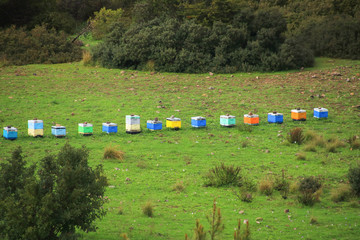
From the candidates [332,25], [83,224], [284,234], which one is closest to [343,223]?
[284,234]

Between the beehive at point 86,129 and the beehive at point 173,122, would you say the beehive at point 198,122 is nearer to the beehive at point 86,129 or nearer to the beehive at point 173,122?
Answer: the beehive at point 173,122

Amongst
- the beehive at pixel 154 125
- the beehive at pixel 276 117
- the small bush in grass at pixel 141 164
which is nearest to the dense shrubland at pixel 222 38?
the beehive at pixel 276 117

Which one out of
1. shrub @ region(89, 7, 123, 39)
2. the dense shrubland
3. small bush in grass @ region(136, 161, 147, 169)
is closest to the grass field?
small bush in grass @ region(136, 161, 147, 169)

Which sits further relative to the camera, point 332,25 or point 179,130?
point 332,25

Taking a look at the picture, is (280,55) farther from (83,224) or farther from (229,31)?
(83,224)

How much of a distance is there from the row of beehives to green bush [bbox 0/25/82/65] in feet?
46.3

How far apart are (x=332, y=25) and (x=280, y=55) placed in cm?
514

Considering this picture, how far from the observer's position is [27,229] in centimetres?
650

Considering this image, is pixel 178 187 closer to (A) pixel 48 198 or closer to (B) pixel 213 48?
(A) pixel 48 198

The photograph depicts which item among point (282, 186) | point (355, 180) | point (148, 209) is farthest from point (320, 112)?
point (148, 209)

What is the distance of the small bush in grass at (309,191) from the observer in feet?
30.3

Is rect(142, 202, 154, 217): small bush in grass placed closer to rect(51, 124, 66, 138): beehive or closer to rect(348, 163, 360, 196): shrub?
rect(348, 163, 360, 196): shrub

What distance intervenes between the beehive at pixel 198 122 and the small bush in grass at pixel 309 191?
5774 millimetres

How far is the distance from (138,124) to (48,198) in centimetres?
821
